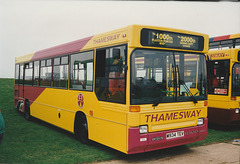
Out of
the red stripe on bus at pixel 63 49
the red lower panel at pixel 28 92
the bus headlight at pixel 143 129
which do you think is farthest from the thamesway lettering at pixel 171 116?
the red lower panel at pixel 28 92

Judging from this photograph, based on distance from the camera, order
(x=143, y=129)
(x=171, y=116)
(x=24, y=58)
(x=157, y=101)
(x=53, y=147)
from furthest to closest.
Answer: (x=24, y=58), (x=53, y=147), (x=171, y=116), (x=157, y=101), (x=143, y=129)

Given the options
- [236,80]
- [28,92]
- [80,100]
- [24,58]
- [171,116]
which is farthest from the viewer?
[24,58]

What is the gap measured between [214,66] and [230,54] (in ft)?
2.61

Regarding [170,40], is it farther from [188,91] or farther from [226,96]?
[226,96]

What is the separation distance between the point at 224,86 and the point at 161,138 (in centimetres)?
467

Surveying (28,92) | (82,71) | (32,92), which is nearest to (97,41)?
(82,71)

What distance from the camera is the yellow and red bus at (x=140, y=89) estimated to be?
557cm

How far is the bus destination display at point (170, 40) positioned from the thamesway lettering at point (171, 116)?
1.52m

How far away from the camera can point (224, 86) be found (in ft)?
31.0

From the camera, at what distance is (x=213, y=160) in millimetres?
6191

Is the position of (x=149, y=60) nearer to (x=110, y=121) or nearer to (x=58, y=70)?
(x=110, y=121)

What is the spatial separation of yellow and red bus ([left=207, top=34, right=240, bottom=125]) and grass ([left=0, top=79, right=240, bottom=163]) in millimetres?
578

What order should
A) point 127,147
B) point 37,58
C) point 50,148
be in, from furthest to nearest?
1. point 37,58
2. point 50,148
3. point 127,147

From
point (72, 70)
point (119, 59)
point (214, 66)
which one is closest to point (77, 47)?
point (72, 70)
